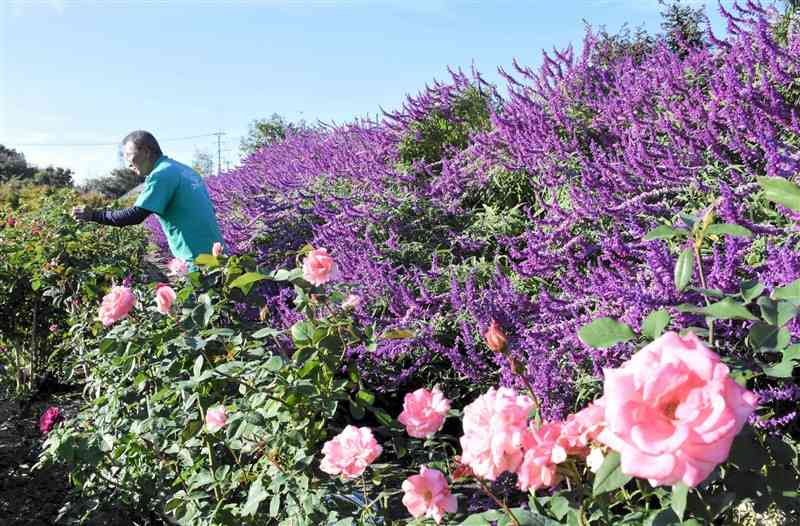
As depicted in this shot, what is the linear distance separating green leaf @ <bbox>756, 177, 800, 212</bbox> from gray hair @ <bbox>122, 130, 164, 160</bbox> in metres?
3.92

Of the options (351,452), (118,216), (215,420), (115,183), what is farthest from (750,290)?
(115,183)

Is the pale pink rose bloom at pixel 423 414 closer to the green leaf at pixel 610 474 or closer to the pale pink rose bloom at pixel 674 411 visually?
the green leaf at pixel 610 474

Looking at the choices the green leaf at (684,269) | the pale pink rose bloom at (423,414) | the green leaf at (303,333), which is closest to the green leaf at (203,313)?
the green leaf at (303,333)

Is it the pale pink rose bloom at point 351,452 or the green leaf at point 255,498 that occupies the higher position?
the pale pink rose bloom at point 351,452

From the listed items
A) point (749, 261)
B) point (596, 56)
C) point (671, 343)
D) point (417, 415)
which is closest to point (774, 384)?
point (749, 261)

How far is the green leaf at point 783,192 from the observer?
36.4 inches

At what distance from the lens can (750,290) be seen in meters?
1.02

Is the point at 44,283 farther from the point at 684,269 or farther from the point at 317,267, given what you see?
the point at 684,269

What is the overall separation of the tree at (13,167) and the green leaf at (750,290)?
35.7m

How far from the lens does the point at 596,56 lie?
377 cm

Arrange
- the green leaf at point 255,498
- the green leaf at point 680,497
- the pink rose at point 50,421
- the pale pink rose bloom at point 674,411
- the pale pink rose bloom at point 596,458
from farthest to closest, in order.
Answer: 1. the pink rose at point 50,421
2. the green leaf at point 255,498
3. the pale pink rose bloom at point 596,458
4. the green leaf at point 680,497
5. the pale pink rose bloom at point 674,411

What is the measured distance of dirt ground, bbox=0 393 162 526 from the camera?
2416mm

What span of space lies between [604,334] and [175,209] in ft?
11.6

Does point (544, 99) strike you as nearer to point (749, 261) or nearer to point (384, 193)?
point (384, 193)
